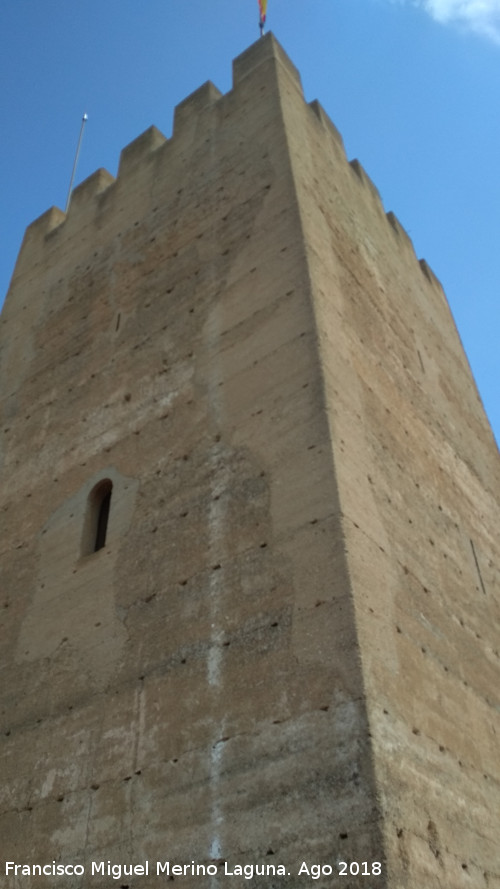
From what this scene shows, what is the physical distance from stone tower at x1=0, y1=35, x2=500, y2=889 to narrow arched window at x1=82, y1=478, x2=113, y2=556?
0.03 m

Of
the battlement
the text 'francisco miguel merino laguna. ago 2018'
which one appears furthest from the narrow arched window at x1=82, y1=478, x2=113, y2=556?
the battlement

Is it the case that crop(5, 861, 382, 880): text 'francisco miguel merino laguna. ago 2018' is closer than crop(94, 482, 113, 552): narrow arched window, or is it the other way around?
crop(5, 861, 382, 880): text 'francisco miguel merino laguna. ago 2018'

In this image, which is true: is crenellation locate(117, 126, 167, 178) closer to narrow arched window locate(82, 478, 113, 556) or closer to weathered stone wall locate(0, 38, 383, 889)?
weathered stone wall locate(0, 38, 383, 889)

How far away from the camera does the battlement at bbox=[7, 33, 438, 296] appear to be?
30.7 ft

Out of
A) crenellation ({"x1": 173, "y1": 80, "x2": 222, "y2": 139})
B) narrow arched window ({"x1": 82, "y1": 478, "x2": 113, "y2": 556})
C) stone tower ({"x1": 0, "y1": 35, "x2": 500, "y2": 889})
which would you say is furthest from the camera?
crenellation ({"x1": 173, "y1": 80, "x2": 222, "y2": 139})

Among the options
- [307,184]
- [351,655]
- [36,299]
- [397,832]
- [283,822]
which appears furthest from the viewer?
[36,299]

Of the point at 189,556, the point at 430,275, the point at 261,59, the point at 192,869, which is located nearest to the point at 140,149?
the point at 261,59

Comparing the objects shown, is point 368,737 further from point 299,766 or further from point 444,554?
point 444,554

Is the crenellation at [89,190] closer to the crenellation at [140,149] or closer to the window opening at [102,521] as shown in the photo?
the crenellation at [140,149]

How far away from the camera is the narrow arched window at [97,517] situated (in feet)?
21.7

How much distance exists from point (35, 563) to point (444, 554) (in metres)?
3.37

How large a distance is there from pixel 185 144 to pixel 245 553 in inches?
242

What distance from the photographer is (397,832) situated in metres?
3.80

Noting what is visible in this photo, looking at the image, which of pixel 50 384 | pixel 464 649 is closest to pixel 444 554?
pixel 464 649
